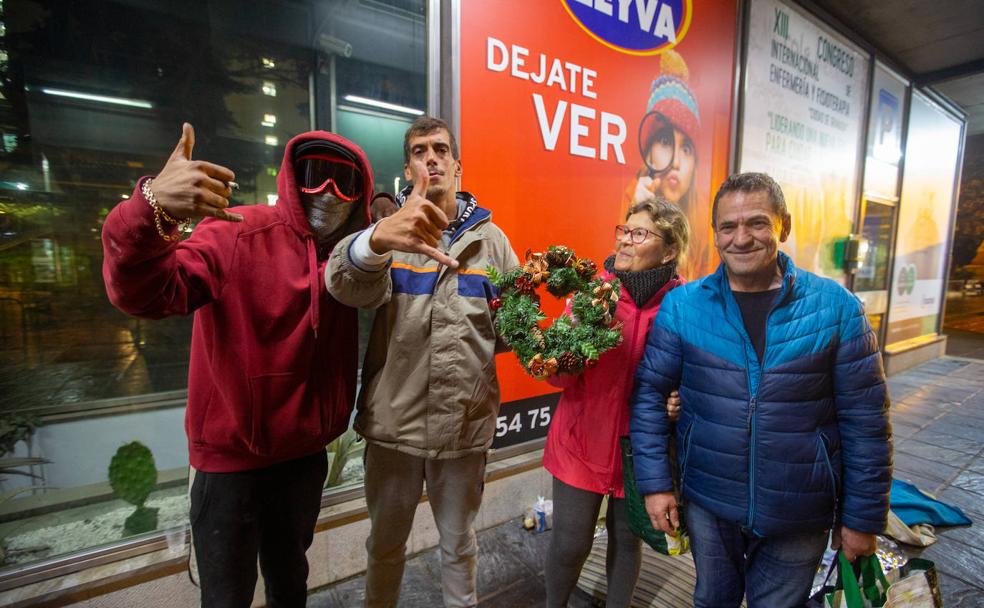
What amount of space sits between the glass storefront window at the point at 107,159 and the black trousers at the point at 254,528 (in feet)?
3.68

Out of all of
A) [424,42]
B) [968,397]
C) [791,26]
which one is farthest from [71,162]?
[968,397]

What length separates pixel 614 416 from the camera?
1.88 meters

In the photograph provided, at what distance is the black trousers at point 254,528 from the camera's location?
1.51 metres

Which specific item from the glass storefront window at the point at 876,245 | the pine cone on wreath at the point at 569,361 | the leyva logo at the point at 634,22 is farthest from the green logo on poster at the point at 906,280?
the pine cone on wreath at the point at 569,361

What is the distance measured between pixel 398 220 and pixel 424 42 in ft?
7.15

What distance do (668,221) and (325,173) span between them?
1417 millimetres

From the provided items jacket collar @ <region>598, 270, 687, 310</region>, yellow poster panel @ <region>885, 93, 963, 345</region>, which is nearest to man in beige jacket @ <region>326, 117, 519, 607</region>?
→ jacket collar @ <region>598, 270, 687, 310</region>

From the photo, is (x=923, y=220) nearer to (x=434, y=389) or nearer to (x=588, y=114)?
(x=588, y=114)

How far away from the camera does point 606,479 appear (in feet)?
6.10

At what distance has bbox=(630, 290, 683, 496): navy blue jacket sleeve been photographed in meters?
1.68

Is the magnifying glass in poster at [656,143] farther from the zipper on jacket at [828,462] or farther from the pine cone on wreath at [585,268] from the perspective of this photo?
the zipper on jacket at [828,462]

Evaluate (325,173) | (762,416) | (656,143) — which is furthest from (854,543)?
(656,143)

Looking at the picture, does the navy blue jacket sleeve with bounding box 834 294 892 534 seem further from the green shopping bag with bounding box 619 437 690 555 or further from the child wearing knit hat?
the child wearing knit hat

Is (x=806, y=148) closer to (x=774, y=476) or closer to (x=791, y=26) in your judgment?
(x=791, y=26)
